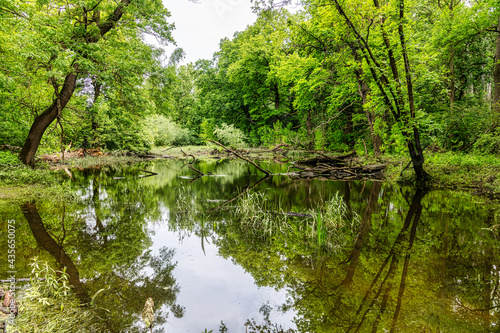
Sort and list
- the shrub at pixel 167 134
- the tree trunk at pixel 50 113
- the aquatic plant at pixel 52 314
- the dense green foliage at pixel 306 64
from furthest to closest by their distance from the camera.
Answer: the shrub at pixel 167 134, the tree trunk at pixel 50 113, the dense green foliage at pixel 306 64, the aquatic plant at pixel 52 314

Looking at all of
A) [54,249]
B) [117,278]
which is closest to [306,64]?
[54,249]

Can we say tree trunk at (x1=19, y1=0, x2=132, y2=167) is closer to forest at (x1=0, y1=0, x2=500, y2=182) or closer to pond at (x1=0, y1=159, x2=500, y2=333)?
forest at (x1=0, y1=0, x2=500, y2=182)

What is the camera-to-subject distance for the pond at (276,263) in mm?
2648

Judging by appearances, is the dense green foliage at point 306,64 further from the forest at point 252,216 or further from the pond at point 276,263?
the pond at point 276,263

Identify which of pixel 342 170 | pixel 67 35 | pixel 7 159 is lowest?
pixel 7 159

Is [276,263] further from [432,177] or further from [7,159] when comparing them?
[7,159]

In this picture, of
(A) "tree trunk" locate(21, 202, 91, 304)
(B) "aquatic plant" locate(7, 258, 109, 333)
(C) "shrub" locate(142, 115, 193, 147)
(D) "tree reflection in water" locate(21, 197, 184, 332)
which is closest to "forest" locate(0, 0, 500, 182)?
(A) "tree trunk" locate(21, 202, 91, 304)

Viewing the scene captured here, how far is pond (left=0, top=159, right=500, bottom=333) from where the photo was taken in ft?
8.69

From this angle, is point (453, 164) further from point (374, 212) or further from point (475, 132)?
point (374, 212)

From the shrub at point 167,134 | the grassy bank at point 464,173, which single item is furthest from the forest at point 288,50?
the shrub at point 167,134

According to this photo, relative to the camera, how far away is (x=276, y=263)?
3.86 metres

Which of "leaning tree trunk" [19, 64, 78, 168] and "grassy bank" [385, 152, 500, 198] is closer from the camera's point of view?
"grassy bank" [385, 152, 500, 198]

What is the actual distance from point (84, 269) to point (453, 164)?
1161 centimetres

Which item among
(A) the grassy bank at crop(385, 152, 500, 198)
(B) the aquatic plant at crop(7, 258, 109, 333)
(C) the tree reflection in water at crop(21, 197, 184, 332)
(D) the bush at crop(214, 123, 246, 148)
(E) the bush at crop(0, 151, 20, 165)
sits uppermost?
(D) the bush at crop(214, 123, 246, 148)
